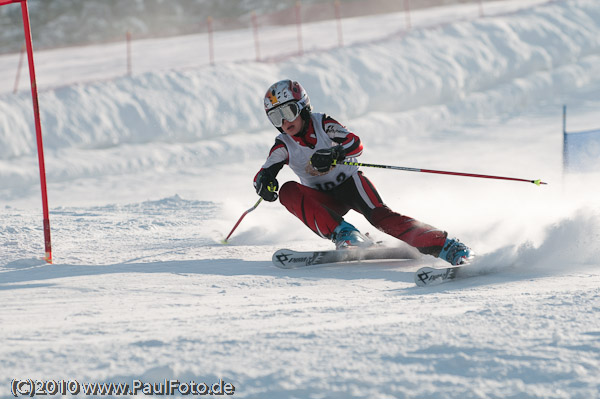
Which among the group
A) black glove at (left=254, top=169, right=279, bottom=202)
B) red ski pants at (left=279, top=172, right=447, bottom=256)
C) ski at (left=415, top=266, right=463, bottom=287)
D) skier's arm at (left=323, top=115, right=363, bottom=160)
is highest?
skier's arm at (left=323, top=115, right=363, bottom=160)

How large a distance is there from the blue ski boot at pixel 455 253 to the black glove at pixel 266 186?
1.18m

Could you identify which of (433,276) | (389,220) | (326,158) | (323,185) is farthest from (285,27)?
(433,276)

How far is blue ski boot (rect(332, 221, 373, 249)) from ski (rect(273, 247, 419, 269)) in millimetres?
43

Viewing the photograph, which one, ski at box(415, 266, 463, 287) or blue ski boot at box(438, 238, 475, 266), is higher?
blue ski boot at box(438, 238, 475, 266)

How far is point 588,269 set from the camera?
4.36 meters

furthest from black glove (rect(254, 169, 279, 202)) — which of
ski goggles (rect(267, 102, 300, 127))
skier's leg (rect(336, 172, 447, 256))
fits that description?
skier's leg (rect(336, 172, 447, 256))

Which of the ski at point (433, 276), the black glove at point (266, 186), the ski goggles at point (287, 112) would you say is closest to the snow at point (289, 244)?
the ski at point (433, 276)

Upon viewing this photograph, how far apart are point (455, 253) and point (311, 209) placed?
1007 mm

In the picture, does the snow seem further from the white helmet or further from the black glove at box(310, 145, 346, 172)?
the white helmet

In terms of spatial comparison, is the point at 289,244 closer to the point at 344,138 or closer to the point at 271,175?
the point at 271,175

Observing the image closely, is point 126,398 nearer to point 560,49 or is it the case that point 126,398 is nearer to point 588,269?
point 588,269

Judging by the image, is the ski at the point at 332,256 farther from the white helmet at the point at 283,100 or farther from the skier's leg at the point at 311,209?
the white helmet at the point at 283,100

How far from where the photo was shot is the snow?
8.50 feet

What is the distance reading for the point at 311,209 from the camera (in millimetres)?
4945
